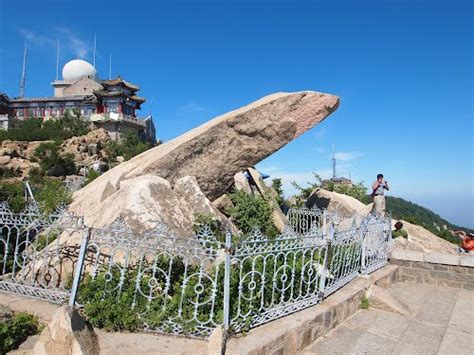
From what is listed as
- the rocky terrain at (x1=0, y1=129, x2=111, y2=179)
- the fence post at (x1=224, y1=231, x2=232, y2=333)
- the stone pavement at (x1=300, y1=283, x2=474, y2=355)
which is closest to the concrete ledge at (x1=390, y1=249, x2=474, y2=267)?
the stone pavement at (x1=300, y1=283, x2=474, y2=355)

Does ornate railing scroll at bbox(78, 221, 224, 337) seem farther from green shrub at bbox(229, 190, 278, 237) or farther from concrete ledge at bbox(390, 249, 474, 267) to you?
concrete ledge at bbox(390, 249, 474, 267)

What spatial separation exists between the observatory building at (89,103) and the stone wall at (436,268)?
40156 mm

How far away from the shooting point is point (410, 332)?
4621mm

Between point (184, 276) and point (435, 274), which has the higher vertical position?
point (184, 276)

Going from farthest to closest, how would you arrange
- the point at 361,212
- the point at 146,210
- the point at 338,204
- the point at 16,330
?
the point at 338,204 < the point at 361,212 < the point at 146,210 < the point at 16,330

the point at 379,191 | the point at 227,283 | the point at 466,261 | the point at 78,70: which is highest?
the point at 78,70

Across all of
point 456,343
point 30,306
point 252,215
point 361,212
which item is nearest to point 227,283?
point 30,306

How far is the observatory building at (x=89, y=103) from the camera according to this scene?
141 feet

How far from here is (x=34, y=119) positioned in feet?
144

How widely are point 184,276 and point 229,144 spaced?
5.54 metres

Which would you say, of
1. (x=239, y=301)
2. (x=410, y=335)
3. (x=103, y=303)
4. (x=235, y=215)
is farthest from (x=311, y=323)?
(x=235, y=215)

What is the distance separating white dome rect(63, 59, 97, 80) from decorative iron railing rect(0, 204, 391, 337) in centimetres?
5226

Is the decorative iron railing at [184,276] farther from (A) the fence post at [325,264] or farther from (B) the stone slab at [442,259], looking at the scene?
(B) the stone slab at [442,259]

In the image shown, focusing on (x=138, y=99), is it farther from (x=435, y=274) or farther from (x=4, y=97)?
(x=435, y=274)
